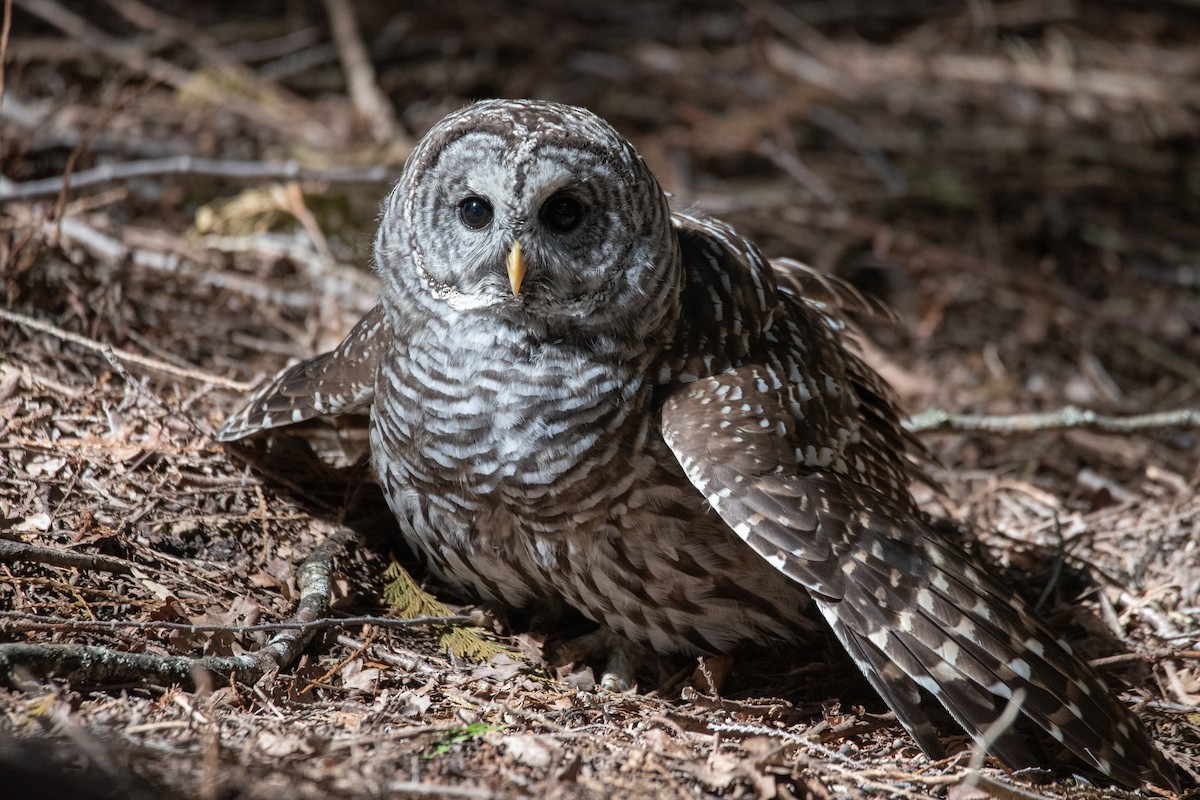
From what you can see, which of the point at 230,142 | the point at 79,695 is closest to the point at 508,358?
the point at 79,695

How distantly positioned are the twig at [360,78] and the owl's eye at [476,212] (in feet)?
10.8

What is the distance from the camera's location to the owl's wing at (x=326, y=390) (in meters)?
3.86

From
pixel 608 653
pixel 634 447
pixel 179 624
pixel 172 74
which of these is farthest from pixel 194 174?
pixel 608 653

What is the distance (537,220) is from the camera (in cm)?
332

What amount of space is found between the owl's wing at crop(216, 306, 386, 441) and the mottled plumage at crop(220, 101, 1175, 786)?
19 millimetres

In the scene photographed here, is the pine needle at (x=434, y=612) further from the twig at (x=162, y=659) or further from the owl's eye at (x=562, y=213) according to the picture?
the owl's eye at (x=562, y=213)

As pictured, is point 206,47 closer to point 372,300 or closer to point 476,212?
point 372,300

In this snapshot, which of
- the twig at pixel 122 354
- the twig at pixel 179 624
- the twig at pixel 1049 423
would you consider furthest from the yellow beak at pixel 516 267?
the twig at pixel 1049 423

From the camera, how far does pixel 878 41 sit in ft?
30.3

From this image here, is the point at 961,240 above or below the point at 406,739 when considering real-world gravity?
above

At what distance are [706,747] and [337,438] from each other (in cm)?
198

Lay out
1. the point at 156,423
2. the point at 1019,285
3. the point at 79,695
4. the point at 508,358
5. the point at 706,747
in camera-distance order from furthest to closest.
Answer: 1. the point at 1019,285
2. the point at 156,423
3. the point at 508,358
4. the point at 706,747
5. the point at 79,695

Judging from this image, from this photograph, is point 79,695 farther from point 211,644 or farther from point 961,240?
point 961,240

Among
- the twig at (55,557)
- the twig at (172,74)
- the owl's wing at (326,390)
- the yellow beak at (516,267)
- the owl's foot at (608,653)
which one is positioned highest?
the twig at (172,74)
